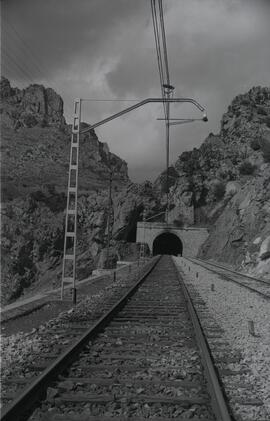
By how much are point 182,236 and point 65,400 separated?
7193cm

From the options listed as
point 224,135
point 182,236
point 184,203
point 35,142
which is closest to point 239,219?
point 182,236

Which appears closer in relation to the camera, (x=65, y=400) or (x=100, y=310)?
(x=65, y=400)

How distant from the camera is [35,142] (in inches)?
6280

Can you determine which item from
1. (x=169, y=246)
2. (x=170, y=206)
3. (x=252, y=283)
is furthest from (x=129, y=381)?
(x=169, y=246)

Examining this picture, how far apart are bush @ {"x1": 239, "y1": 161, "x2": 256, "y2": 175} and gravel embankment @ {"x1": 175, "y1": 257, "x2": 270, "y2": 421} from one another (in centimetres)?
6880

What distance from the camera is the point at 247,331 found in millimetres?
8938

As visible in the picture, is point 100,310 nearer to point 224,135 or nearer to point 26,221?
point 26,221

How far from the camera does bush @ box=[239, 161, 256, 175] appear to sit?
8307 centimetres

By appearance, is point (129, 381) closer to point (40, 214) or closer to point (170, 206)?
point (40, 214)

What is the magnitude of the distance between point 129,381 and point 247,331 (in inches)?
172

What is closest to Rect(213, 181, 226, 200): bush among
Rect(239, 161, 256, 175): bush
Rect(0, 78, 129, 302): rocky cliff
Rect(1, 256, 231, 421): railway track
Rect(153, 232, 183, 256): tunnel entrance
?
Rect(239, 161, 256, 175): bush

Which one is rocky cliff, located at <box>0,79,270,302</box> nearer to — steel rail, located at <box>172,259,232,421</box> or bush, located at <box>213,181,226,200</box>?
bush, located at <box>213,181,226,200</box>

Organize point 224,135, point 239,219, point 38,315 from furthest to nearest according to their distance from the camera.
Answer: point 224,135 < point 239,219 < point 38,315

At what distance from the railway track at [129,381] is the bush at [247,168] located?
255 feet
